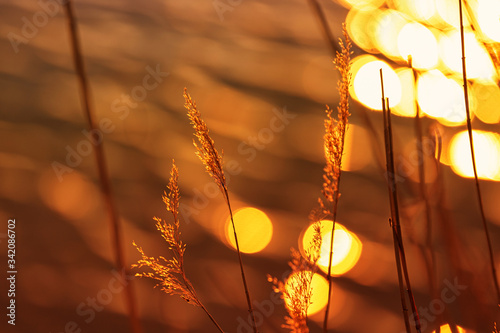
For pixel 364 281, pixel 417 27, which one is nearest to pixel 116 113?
pixel 364 281

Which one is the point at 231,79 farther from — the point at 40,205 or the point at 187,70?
the point at 40,205

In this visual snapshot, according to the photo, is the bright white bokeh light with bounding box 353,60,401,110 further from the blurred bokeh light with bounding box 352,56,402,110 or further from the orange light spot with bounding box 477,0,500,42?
the orange light spot with bounding box 477,0,500,42

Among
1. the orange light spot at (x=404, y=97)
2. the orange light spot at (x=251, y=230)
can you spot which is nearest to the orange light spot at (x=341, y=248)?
the orange light spot at (x=251, y=230)

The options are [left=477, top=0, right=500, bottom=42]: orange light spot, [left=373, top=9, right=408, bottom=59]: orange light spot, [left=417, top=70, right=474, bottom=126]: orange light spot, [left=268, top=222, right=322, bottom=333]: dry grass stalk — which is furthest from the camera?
[left=373, top=9, right=408, bottom=59]: orange light spot

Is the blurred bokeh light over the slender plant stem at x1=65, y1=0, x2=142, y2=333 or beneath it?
over

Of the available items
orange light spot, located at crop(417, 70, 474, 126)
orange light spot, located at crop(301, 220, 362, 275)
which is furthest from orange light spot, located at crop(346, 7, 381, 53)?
orange light spot, located at crop(301, 220, 362, 275)

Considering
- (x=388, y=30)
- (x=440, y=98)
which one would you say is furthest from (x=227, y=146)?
(x=388, y=30)

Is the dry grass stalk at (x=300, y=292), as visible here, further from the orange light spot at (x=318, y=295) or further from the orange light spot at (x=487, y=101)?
the orange light spot at (x=487, y=101)
